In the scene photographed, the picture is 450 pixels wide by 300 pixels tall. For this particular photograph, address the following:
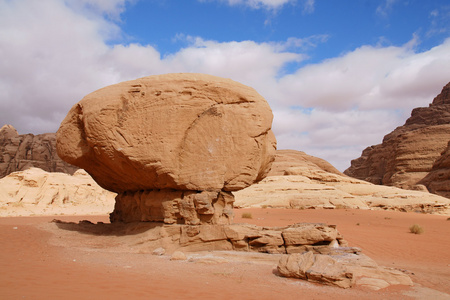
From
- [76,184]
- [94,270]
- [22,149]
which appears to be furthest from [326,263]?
[22,149]

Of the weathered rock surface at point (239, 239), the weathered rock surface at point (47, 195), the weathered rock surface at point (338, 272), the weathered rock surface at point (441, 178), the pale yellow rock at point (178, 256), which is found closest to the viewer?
the weathered rock surface at point (338, 272)

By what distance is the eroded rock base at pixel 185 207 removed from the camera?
7699mm

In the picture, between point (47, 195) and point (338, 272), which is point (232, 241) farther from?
point (47, 195)

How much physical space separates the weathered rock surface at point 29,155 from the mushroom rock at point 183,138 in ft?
146

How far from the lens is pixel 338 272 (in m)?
5.23

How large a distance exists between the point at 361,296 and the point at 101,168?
7.06m

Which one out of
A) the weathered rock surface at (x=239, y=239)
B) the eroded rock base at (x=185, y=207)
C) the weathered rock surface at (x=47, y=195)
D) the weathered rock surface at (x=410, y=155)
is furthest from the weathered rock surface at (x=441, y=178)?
the eroded rock base at (x=185, y=207)

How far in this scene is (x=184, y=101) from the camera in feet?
25.9

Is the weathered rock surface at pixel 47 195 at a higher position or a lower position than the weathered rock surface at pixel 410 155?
lower

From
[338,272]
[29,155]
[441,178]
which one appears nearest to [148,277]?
[338,272]

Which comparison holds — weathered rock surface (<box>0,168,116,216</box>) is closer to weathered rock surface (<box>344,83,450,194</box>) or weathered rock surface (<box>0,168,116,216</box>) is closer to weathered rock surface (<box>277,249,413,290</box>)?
weathered rock surface (<box>277,249,413,290</box>)

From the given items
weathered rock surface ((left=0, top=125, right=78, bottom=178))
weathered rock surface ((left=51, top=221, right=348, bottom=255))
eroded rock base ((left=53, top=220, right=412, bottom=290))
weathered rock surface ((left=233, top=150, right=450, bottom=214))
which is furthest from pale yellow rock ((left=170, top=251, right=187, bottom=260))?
weathered rock surface ((left=0, top=125, right=78, bottom=178))

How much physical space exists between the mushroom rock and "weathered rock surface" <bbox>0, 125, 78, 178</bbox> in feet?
146

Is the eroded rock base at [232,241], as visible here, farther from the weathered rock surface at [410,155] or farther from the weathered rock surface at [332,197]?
the weathered rock surface at [410,155]
